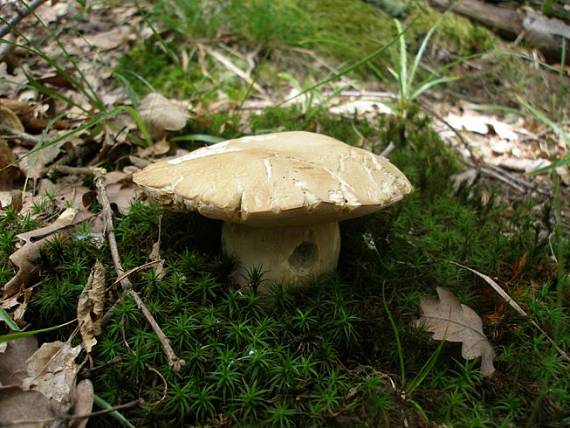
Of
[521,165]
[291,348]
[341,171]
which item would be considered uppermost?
[341,171]

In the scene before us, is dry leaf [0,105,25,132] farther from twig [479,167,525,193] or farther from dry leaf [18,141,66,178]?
twig [479,167,525,193]

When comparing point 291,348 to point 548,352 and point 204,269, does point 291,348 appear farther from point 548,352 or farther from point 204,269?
point 548,352

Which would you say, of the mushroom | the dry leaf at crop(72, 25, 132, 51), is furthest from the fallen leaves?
the dry leaf at crop(72, 25, 132, 51)

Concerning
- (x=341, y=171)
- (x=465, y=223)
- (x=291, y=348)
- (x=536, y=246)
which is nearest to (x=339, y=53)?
(x=465, y=223)

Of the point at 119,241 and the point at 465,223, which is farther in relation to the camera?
the point at 465,223

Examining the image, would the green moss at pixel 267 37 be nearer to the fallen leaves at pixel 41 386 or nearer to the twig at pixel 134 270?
the twig at pixel 134 270

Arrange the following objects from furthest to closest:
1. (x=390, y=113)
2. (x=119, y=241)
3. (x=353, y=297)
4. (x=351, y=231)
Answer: (x=390, y=113)
(x=351, y=231)
(x=119, y=241)
(x=353, y=297)
